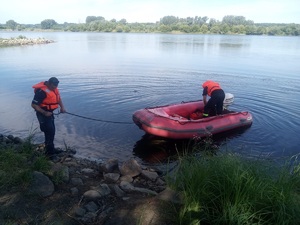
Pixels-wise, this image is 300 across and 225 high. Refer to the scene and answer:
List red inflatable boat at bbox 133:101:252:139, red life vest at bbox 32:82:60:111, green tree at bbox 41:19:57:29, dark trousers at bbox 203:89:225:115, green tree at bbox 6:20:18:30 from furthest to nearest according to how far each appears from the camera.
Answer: green tree at bbox 41:19:57:29, green tree at bbox 6:20:18:30, dark trousers at bbox 203:89:225:115, red inflatable boat at bbox 133:101:252:139, red life vest at bbox 32:82:60:111

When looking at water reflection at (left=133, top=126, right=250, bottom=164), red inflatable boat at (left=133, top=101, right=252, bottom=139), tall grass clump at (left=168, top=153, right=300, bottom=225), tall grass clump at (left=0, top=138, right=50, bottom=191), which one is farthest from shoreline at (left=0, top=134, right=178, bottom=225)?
red inflatable boat at (left=133, top=101, right=252, bottom=139)

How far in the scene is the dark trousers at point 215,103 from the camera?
26.8ft

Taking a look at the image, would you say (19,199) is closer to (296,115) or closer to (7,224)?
(7,224)

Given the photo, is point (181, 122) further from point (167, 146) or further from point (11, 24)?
point (11, 24)

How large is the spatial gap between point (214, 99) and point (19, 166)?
5.58 m

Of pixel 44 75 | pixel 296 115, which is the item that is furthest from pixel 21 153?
pixel 44 75

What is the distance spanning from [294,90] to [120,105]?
8653 millimetres

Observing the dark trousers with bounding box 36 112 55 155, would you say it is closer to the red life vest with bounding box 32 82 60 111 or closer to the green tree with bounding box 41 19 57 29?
the red life vest with bounding box 32 82 60 111

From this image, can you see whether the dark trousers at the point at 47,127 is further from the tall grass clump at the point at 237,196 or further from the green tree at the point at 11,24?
the green tree at the point at 11,24

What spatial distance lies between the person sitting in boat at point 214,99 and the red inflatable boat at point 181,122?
0.31 meters

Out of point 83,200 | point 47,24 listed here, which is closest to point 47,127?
point 83,200

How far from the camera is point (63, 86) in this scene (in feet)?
44.8

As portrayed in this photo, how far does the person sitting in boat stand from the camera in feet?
26.8

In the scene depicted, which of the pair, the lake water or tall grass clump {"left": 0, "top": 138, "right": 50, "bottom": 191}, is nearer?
tall grass clump {"left": 0, "top": 138, "right": 50, "bottom": 191}
